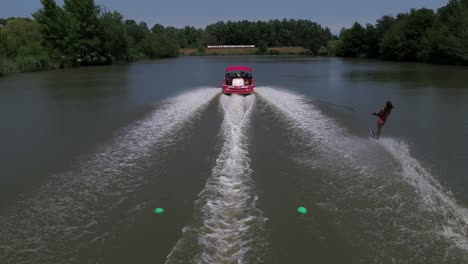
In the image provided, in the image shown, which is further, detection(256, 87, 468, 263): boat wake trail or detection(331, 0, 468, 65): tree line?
detection(331, 0, 468, 65): tree line

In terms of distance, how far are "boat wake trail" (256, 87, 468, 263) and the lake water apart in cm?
3

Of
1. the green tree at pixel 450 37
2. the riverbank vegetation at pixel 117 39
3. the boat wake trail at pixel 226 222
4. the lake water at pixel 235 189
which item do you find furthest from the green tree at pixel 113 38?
the boat wake trail at pixel 226 222

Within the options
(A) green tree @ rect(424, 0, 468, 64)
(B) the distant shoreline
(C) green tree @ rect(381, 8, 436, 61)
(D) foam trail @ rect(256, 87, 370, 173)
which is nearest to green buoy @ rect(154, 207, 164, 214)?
(D) foam trail @ rect(256, 87, 370, 173)

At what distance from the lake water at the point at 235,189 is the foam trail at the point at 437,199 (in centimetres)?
2

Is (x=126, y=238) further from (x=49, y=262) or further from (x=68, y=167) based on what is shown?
(x=68, y=167)

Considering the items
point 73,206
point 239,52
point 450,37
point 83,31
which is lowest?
point 73,206

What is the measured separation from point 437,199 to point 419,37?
6856 centimetres

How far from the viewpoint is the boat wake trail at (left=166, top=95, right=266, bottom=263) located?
5223 mm

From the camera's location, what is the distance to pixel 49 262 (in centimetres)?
521

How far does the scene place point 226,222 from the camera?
19.8 ft

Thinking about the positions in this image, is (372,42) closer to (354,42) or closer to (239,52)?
(354,42)

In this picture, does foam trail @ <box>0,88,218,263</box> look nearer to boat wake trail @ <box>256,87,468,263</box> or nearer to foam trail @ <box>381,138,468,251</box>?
boat wake trail @ <box>256,87,468,263</box>

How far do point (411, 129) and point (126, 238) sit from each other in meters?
10.9

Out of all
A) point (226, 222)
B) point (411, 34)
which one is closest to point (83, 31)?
point (411, 34)
